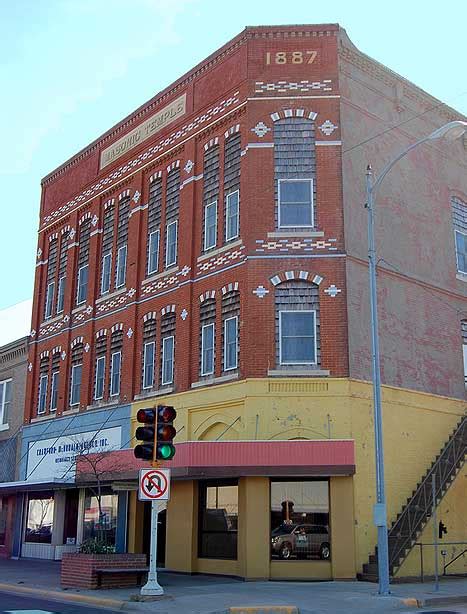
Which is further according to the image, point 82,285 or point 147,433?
point 82,285

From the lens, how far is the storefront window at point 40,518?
103ft

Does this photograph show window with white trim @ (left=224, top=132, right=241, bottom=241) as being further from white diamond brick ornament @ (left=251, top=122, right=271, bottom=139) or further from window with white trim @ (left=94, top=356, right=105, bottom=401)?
window with white trim @ (left=94, top=356, right=105, bottom=401)

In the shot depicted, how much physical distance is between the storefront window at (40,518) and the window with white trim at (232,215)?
14010mm

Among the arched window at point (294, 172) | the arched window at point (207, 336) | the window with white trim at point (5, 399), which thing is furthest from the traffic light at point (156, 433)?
the window with white trim at point (5, 399)

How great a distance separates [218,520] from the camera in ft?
75.0

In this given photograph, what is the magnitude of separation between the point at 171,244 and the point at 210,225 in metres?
2.27

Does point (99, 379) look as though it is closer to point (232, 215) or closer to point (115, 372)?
point (115, 372)

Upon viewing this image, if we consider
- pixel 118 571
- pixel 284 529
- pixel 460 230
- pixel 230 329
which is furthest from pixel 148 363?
pixel 460 230

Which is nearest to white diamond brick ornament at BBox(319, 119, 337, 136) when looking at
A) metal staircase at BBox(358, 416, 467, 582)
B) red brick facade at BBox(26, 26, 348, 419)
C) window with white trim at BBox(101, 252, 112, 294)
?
red brick facade at BBox(26, 26, 348, 419)

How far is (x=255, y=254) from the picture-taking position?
2353cm

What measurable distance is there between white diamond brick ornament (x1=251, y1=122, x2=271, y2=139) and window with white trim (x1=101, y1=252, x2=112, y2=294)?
929 centimetres

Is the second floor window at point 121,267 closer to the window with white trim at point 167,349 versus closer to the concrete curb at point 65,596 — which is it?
the window with white trim at point 167,349

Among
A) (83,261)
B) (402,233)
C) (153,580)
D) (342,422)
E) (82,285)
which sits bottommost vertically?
(153,580)

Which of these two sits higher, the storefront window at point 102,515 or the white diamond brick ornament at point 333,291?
the white diamond brick ornament at point 333,291
